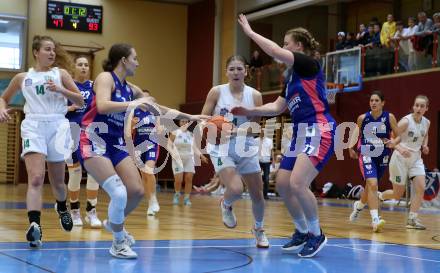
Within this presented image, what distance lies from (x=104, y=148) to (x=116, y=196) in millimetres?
458

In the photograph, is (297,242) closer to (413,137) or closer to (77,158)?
(77,158)

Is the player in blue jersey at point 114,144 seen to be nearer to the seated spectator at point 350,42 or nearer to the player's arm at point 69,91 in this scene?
the player's arm at point 69,91

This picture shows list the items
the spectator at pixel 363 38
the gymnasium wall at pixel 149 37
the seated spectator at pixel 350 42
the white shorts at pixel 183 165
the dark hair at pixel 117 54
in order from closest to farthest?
the dark hair at pixel 117 54, the white shorts at pixel 183 165, the spectator at pixel 363 38, the seated spectator at pixel 350 42, the gymnasium wall at pixel 149 37

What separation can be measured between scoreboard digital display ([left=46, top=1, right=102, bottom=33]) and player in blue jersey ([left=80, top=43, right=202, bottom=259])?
20.1 meters

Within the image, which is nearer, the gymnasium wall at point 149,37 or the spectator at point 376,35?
the spectator at point 376,35

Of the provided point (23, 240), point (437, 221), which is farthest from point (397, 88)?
point (23, 240)

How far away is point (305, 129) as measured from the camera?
571cm

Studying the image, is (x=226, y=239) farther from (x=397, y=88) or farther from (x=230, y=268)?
(x=397, y=88)

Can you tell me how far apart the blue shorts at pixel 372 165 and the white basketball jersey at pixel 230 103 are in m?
2.82

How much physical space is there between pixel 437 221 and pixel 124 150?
7027 millimetres

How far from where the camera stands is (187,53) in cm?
2780

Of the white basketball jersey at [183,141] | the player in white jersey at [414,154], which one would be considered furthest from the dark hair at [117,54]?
the white basketball jersey at [183,141]

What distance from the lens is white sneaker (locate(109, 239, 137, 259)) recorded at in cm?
519

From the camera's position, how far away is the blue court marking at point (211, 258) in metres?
4.79
